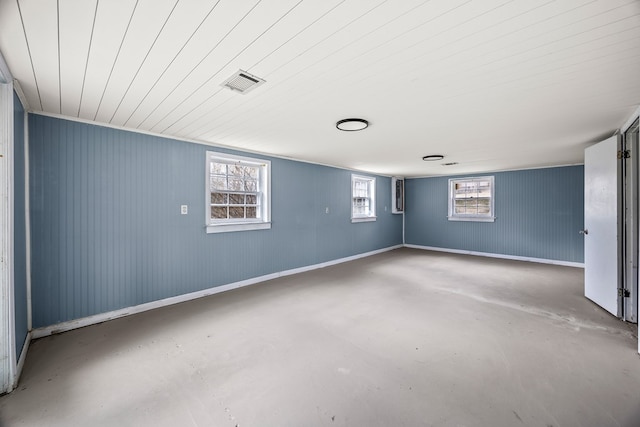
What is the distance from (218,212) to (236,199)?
361 mm

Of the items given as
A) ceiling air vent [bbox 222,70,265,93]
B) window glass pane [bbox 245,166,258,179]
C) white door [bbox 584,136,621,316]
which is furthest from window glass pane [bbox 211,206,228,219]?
white door [bbox 584,136,621,316]

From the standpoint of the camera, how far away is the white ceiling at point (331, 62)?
50.6 inches

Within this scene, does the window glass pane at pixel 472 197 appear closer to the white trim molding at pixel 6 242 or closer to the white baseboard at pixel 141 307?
the white baseboard at pixel 141 307

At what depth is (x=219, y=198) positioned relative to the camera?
409 centimetres

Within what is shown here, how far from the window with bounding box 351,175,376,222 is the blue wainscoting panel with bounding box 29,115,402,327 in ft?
8.26

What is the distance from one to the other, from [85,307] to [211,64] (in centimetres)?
293

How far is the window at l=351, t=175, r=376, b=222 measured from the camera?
6.66m

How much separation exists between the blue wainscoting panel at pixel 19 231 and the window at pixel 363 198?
5318 mm

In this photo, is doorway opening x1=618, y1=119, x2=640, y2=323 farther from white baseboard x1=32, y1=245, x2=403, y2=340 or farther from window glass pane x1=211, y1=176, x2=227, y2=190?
window glass pane x1=211, y1=176, x2=227, y2=190

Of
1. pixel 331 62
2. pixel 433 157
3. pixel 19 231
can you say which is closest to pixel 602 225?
pixel 433 157

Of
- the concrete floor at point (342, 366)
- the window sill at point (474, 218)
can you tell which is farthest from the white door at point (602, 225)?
the window sill at point (474, 218)

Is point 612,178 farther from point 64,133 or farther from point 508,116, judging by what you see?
point 64,133

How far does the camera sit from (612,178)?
311cm

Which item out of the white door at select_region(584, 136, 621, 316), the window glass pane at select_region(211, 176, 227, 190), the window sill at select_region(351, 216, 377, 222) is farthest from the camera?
the window sill at select_region(351, 216, 377, 222)
